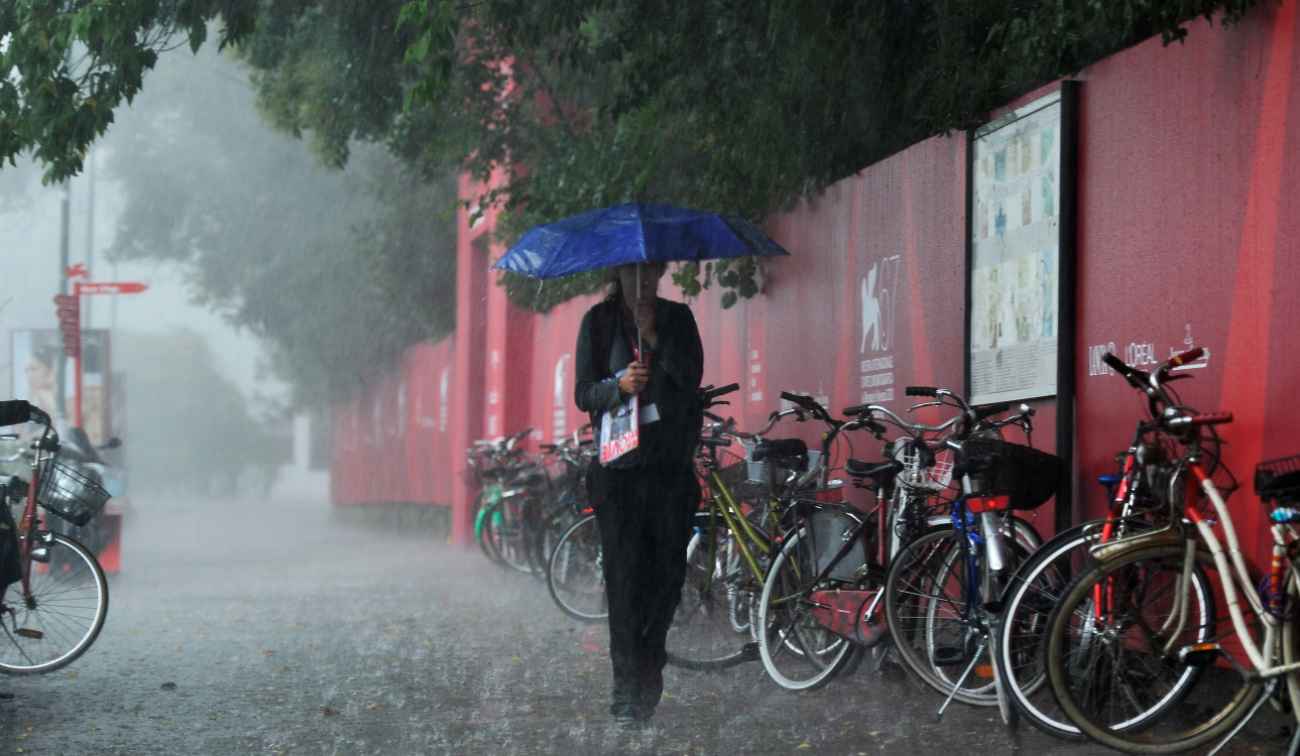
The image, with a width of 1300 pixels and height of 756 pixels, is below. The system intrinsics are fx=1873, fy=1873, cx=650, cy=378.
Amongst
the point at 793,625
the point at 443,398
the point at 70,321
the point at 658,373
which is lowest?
the point at 793,625

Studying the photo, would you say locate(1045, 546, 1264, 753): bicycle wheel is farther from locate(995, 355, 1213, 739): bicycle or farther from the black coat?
the black coat

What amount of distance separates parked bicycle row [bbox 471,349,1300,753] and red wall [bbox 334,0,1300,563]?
0.28 m

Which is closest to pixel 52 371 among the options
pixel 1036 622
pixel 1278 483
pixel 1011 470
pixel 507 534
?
pixel 507 534

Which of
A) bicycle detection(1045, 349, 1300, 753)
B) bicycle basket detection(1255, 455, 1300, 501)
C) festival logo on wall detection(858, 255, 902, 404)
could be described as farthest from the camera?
festival logo on wall detection(858, 255, 902, 404)

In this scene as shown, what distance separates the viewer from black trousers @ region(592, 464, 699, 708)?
22.9 feet

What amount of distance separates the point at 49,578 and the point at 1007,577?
471 cm

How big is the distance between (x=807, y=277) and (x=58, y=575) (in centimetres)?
459

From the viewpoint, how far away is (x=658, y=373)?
7.08m

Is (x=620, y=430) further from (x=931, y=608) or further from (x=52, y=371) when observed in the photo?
(x=52, y=371)

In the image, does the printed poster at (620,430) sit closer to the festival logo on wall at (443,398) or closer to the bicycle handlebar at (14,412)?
the bicycle handlebar at (14,412)

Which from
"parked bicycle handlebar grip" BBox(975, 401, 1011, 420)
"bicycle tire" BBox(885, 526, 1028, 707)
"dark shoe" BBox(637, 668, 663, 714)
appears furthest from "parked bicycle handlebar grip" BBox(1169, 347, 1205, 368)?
"dark shoe" BBox(637, 668, 663, 714)

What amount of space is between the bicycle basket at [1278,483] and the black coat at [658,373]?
236 cm

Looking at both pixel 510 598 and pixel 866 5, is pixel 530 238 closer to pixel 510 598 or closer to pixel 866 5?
pixel 866 5

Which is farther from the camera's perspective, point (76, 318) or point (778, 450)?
point (76, 318)
